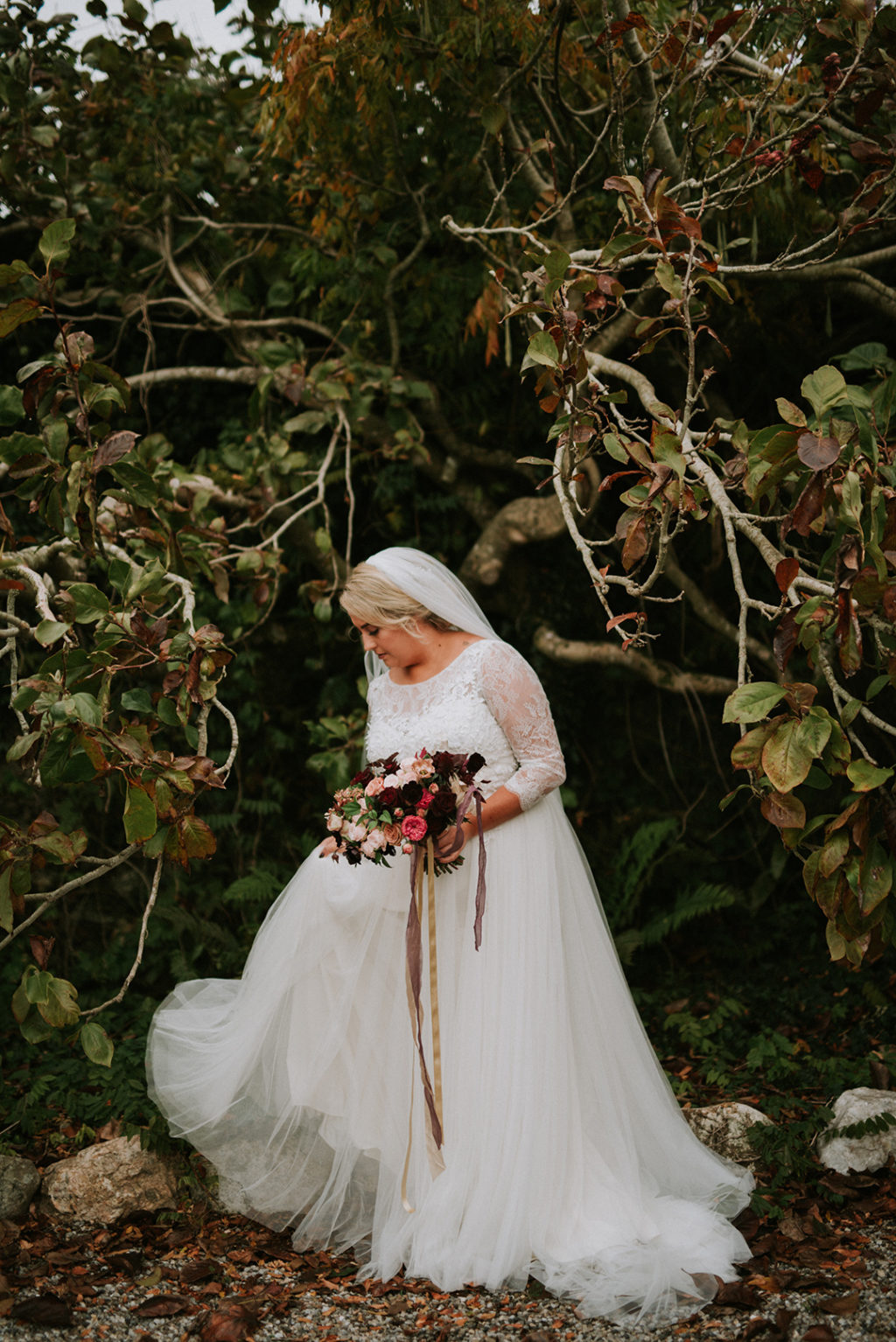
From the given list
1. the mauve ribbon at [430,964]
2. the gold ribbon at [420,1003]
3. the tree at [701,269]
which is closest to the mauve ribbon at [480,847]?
the mauve ribbon at [430,964]

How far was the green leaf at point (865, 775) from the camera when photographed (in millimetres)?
2518

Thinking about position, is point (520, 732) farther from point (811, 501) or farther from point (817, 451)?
point (817, 451)

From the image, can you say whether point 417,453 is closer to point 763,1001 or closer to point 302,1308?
point 763,1001

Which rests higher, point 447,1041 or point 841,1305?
point 447,1041

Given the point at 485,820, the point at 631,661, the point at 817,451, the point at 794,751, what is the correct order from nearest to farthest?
the point at 817,451
the point at 794,751
the point at 485,820
the point at 631,661

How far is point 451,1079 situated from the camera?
315 cm

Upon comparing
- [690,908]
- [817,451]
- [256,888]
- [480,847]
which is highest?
[817,451]

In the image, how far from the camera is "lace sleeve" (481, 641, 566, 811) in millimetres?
3283

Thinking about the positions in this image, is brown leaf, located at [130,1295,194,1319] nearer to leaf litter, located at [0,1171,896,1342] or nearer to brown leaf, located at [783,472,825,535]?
leaf litter, located at [0,1171,896,1342]

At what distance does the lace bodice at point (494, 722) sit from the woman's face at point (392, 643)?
4.4 inches

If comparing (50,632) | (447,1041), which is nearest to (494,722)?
(447,1041)

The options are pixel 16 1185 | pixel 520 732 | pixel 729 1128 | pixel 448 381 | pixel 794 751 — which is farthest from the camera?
pixel 448 381

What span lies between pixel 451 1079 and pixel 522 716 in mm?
1107

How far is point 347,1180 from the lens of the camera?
322cm
